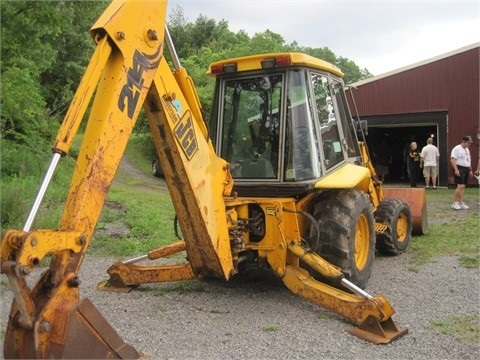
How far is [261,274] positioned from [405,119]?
1334cm

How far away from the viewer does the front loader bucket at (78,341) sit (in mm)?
2826

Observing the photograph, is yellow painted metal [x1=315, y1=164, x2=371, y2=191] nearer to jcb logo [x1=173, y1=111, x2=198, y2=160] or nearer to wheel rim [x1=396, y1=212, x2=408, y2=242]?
jcb logo [x1=173, y1=111, x2=198, y2=160]

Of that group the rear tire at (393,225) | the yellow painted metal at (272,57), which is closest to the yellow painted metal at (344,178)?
the yellow painted metal at (272,57)

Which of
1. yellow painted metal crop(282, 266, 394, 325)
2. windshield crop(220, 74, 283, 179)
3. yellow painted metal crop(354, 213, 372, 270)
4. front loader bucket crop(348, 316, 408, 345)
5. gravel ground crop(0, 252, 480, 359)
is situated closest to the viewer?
gravel ground crop(0, 252, 480, 359)

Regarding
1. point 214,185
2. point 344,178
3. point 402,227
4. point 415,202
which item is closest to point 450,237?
point 415,202

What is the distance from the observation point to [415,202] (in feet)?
26.9

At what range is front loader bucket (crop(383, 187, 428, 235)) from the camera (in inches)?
321

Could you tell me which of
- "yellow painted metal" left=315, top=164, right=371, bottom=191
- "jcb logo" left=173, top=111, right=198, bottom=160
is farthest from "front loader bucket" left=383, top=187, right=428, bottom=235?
"jcb logo" left=173, top=111, right=198, bottom=160

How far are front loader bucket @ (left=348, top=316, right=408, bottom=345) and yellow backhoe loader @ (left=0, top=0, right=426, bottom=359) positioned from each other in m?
0.01

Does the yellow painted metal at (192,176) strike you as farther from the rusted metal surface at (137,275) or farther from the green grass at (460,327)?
the green grass at (460,327)

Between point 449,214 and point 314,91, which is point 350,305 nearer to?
point 314,91

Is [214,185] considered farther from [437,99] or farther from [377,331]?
[437,99]

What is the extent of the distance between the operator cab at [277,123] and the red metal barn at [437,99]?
10860 millimetres

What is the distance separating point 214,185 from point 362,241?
82.3 inches
